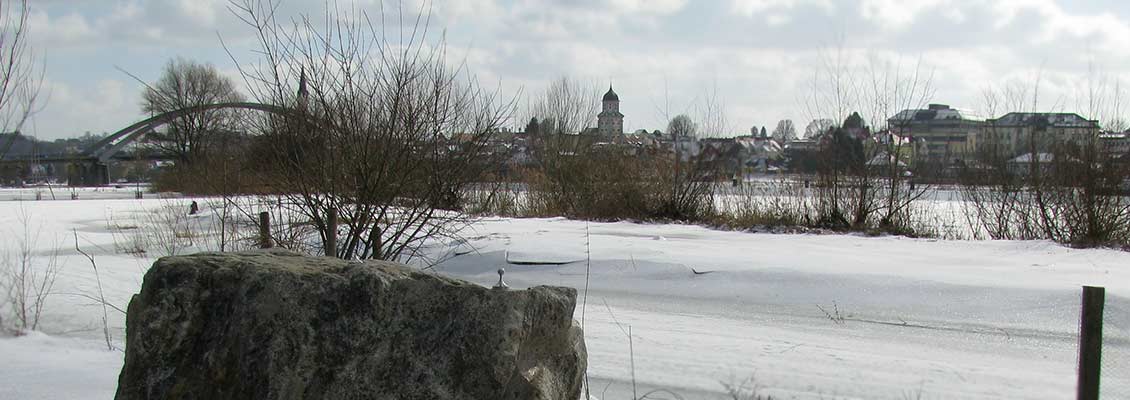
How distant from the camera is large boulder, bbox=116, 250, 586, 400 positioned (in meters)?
3.25

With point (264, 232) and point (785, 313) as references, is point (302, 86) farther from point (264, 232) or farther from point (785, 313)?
point (785, 313)

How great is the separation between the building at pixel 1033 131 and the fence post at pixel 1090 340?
11631 mm

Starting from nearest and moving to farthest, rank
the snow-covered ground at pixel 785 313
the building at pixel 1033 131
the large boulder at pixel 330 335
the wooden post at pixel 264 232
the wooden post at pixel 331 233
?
the large boulder at pixel 330 335, the snow-covered ground at pixel 785 313, the wooden post at pixel 331 233, the wooden post at pixel 264 232, the building at pixel 1033 131

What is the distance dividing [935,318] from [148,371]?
25.0 ft

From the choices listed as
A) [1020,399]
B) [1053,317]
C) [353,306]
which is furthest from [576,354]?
[1053,317]

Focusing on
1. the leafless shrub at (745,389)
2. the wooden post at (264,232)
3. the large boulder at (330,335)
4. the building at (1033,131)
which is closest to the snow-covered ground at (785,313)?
the leafless shrub at (745,389)

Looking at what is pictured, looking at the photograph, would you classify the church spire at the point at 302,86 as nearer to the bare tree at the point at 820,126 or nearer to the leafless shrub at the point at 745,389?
the leafless shrub at the point at 745,389

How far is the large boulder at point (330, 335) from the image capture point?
3254 mm

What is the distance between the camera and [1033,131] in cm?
1495

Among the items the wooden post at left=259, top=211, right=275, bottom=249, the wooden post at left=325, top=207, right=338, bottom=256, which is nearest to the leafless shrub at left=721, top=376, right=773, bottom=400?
the wooden post at left=325, top=207, right=338, bottom=256

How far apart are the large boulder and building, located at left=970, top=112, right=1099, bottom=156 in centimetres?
1398

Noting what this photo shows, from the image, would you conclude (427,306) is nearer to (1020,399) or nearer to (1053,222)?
(1020,399)

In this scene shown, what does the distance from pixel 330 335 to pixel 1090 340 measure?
3678mm

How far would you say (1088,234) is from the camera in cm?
1325
